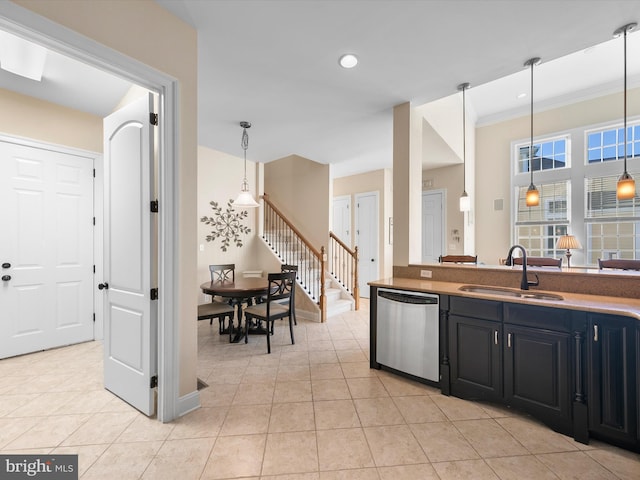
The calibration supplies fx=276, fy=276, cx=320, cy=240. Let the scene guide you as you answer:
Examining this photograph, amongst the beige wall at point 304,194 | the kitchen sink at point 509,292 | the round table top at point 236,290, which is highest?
the beige wall at point 304,194

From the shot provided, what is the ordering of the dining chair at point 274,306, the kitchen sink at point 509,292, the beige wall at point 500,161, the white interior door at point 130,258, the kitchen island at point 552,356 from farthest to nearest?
the beige wall at point 500,161, the dining chair at point 274,306, the kitchen sink at point 509,292, the white interior door at point 130,258, the kitchen island at point 552,356

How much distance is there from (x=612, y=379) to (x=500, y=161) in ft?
16.8

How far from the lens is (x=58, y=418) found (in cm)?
209

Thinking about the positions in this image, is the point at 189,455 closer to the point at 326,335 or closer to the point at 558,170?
the point at 326,335

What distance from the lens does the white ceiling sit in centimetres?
197

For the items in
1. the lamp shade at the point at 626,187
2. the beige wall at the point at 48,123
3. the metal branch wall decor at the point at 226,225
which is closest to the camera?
the lamp shade at the point at 626,187

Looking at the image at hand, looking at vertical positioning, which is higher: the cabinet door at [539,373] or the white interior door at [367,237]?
the white interior door at [367,237]

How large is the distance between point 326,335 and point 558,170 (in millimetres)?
5352

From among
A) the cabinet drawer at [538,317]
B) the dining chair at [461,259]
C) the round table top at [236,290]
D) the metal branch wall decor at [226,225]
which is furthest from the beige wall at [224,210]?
the cabinet drawer at [538,317]

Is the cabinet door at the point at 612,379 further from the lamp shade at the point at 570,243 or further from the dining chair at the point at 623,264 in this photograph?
the lamp shade at the point at 570,243

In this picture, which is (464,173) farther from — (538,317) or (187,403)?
(187,403)

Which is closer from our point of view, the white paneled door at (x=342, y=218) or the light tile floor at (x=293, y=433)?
the light tile floor at (x=293, y=433)

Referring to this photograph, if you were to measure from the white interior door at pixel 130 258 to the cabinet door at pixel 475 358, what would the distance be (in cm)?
245

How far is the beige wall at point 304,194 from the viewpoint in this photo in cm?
598
